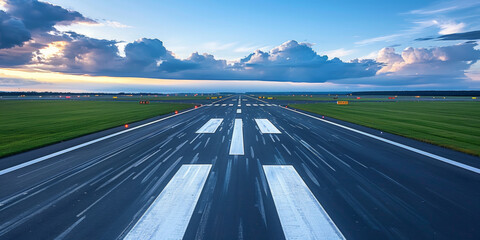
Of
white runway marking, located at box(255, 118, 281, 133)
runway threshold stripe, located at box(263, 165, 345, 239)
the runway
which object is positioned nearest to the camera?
runway threshold stripe, located at box(263, 165, 345, 239)

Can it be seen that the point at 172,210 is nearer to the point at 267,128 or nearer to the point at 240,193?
the point at 240,193

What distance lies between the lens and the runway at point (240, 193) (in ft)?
13.2

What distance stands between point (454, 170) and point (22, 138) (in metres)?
18.8

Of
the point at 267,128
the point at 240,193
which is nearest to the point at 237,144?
the point at 267,128

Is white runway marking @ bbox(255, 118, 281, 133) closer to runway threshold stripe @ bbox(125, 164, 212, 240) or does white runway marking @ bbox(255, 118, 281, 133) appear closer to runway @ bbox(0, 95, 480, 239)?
runway @ bbox(0, 95, 480, 239)

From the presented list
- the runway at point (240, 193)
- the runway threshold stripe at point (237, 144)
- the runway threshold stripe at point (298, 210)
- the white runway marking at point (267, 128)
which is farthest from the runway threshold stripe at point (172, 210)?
the white runway marking at point (267, 128)

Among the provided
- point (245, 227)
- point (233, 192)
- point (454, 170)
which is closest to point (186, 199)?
point (233, 192)

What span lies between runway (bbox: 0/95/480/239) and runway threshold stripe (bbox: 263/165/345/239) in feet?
0.08

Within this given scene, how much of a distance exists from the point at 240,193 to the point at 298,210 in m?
1.42

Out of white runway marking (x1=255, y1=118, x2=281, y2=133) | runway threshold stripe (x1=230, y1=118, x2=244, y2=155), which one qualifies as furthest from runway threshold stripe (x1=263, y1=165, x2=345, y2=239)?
white runway marking (x1=255, y1=118, x2=281, y2=133)

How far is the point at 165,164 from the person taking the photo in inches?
303

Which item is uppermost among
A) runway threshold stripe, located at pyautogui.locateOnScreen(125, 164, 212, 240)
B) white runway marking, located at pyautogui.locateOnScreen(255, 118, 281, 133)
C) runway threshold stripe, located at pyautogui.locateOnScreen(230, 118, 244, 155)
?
white runway marking, located at pyautogui.locateOnScreen(255, 118, 281, 133)

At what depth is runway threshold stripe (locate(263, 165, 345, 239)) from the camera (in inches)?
153

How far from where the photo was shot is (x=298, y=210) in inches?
183
